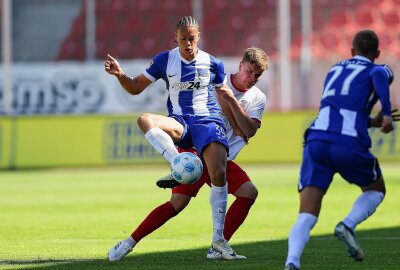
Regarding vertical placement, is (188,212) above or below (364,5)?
below

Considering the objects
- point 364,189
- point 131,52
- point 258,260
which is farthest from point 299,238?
point 131,52

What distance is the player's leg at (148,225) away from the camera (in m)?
8.76

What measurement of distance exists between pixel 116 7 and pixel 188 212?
60.6 ft

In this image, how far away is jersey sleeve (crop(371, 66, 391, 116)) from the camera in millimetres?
7215

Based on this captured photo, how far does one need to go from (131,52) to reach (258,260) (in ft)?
76.3


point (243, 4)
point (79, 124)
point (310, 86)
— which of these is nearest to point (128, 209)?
point (79, 124)

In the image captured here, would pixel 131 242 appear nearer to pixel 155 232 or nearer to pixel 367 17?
pixel 155 232

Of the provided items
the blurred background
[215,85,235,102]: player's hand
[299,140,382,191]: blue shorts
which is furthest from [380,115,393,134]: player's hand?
the blurred background

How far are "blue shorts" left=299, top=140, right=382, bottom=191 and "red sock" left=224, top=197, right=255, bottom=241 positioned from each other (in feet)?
6.12

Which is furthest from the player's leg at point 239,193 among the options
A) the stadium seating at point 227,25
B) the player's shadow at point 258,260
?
the stadium seating at point 227,25

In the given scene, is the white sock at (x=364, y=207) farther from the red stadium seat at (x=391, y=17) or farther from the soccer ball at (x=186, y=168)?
the red stadium seat at (x=391, y=17)

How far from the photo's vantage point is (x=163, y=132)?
8547 mm

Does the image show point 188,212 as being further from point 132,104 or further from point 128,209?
point 132,104

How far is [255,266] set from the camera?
812cm
